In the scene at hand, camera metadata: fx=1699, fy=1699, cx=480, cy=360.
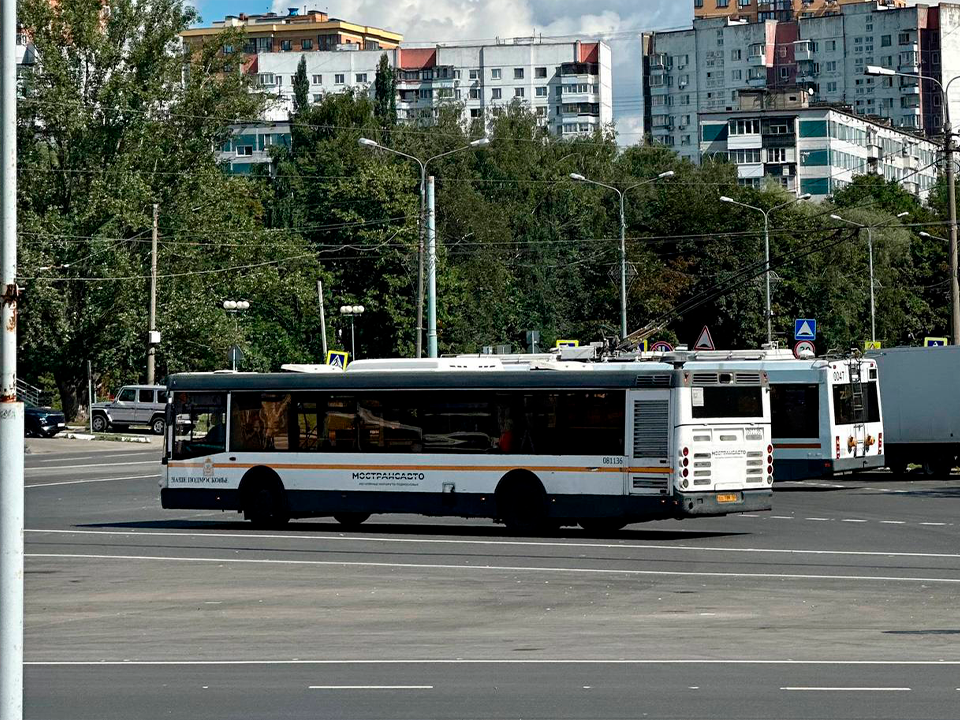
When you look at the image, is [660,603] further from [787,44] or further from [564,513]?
[787,44]

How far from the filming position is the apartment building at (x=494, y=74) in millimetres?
169875

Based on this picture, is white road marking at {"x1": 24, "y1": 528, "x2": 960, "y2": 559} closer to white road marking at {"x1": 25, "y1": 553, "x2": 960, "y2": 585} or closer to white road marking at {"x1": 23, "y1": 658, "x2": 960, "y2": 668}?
white road marking at {"x1": 25, "y1": 553, "x2": 960, "y2": 585}

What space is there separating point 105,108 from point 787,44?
116m

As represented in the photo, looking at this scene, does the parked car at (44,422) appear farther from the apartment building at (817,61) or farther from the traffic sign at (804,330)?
the apartment building at (817,61)

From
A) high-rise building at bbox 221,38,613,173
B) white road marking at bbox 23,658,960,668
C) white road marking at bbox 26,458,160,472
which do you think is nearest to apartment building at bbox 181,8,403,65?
high-rise building at bbox 221,38,613,173

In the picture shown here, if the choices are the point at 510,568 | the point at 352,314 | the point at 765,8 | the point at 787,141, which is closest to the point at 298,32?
the point at 765,8

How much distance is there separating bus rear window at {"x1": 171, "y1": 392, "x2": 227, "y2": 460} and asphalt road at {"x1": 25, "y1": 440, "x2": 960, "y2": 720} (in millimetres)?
1262

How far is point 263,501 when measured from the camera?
86.9ft

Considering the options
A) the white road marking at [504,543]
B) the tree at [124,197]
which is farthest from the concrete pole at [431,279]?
the tree at [124,197]

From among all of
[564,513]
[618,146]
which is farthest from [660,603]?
[618,146]

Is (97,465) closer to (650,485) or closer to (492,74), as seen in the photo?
(650,485)

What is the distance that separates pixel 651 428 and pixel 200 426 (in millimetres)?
7863

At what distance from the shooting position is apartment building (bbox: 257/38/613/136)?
16988cm

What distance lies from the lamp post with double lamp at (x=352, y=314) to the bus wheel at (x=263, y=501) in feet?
158
